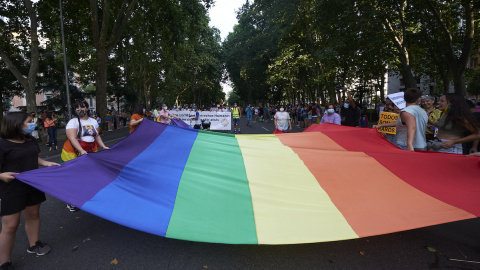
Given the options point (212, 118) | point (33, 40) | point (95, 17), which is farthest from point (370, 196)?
point (95, 17)

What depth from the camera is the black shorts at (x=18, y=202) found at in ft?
9.91

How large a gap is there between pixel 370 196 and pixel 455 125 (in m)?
2.39

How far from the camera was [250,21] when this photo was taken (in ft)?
138

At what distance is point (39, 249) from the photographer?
11.4 feet

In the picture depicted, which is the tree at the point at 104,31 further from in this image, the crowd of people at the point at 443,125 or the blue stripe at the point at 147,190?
the crowd of people at the point at 443,125

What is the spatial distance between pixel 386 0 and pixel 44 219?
16328 mm

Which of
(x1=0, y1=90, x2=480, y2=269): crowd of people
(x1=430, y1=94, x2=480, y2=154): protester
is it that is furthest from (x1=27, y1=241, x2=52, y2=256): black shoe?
(x1=430, y1=94, x2=480, y2=154): protester

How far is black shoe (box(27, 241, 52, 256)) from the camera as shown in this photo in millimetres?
3447

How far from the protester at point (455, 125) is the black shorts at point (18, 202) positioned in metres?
5.84

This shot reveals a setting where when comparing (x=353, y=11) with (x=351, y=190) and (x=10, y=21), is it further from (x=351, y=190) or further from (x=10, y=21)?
(x=10, y=21)

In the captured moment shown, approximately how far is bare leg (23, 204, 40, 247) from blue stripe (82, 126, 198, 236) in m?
0.84

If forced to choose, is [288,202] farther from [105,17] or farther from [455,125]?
[105,17]

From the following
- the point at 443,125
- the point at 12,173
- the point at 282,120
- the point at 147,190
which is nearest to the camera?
the point at 12,173

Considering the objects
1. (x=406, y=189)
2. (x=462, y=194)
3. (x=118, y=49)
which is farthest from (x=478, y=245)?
(x=118, y=49)
